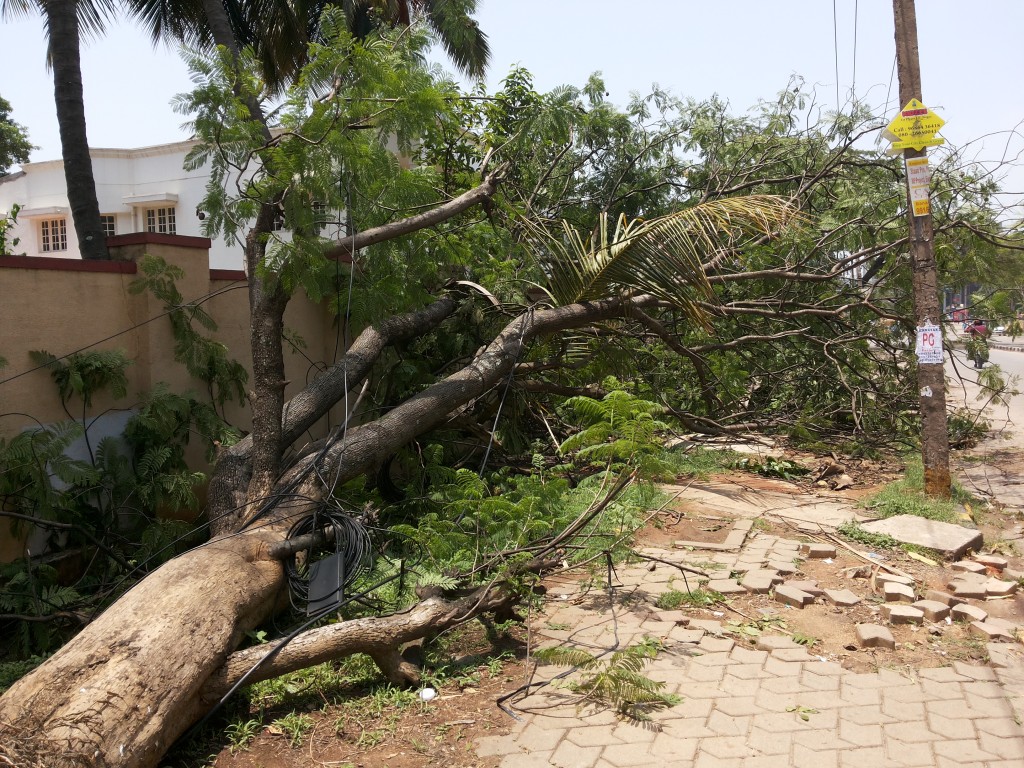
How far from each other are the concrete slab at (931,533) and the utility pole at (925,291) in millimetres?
818

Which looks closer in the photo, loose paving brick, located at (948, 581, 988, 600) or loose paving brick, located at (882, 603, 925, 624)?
loose paving brick, located at (882, 603, 925, 624)

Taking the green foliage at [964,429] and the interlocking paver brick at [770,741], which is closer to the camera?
the interlocking paver brick at [770,741]

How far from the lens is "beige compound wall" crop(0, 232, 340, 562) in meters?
5.19

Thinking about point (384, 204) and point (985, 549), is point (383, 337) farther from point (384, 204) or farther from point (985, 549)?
point (985, 549)

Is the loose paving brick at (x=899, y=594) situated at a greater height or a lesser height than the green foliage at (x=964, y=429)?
lesser

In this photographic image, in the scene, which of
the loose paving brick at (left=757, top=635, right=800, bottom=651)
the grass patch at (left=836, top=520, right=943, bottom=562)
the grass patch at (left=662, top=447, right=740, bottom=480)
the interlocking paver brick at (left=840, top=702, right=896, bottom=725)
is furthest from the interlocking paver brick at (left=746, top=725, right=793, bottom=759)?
the grass patch at (left=662, top=447, right=740, bottom=480)

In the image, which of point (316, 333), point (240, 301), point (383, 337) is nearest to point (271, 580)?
point (383, 337)

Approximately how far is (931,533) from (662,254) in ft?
9.34

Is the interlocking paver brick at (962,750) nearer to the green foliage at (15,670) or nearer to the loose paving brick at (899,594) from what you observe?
the loose paving brick at (899,594)

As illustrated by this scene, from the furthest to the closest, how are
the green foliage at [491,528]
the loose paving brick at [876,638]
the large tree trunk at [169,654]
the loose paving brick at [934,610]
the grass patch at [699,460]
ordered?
the grass patch at [699,460] < the green foliage at [491,528] < the loose paving brick at [934,610] < the loose paving brick at [876,638] < the large tree trunk at [169,654]

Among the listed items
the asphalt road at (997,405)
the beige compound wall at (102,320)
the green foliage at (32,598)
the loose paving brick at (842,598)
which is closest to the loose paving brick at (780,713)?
the loose paving brick at (842,598)

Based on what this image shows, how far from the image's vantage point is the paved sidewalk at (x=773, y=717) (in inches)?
129

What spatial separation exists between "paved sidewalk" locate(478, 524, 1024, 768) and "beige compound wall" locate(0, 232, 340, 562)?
3607mm

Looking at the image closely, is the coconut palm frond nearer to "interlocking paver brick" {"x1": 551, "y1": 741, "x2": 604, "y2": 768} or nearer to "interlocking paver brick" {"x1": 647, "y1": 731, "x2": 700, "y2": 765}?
"interlocking paver brick" {"x1": 647, "y1": 731, "x2": 700, "y2": 765}
